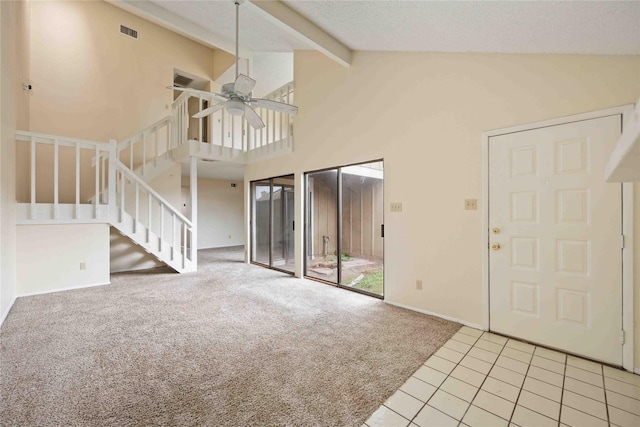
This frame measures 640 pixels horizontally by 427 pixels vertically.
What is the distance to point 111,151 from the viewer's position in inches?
170

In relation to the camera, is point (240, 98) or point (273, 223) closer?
point (240, 98)

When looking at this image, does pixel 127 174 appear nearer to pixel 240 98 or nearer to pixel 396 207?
pixel 240 98

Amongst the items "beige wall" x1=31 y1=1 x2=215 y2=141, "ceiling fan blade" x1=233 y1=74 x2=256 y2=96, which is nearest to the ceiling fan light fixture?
"ceiling fan blade" x1=233 y1=74 x2=256 y2=96

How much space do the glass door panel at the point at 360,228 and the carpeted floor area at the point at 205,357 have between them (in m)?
0.80

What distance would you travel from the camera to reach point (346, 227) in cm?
467

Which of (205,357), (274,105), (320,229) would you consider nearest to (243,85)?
(274,105)

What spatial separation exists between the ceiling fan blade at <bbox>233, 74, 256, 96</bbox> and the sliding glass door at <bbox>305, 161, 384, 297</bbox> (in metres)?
1.90

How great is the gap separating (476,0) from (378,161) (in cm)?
201

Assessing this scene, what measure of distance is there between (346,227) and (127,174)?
3.91 meters

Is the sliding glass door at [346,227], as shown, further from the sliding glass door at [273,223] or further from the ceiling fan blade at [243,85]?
the ceiling fan blade at [243,85]

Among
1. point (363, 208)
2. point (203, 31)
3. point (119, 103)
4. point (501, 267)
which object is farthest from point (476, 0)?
point (119, 103)

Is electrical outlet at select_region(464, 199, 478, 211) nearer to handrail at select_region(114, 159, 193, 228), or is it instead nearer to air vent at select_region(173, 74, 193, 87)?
handrail at select_region(114, 159, 193, 228)

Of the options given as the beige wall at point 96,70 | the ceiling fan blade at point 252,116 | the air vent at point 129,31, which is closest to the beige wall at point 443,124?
the ceiling fan blade at point 252,116

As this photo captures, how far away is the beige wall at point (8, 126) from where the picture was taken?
9.48ft
